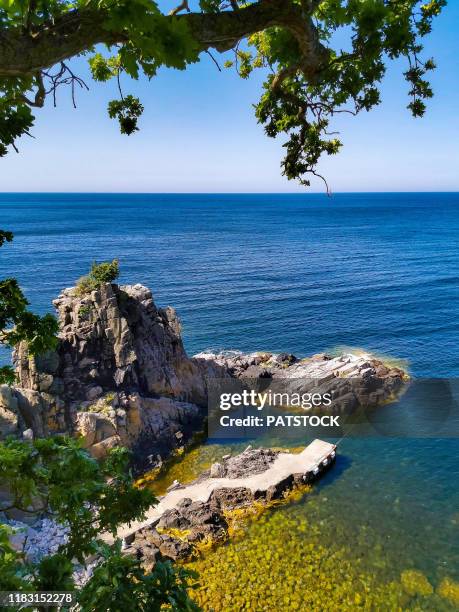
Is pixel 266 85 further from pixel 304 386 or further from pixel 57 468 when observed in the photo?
pixel 304 386

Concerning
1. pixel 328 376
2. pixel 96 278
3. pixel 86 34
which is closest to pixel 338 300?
pixel 328 376

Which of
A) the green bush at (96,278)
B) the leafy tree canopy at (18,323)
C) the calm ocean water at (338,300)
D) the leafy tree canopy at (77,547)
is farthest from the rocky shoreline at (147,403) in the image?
the leafy tree canopy at (18,323)

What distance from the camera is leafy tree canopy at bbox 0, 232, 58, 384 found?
6.58 meters

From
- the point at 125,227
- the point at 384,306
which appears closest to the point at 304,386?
the point at 384,306

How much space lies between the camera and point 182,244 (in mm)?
112938

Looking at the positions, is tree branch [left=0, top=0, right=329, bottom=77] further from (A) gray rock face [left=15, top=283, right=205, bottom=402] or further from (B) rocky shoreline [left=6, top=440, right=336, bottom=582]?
(A) gray rock face [left=15, top=283, right=205, bottom=402]

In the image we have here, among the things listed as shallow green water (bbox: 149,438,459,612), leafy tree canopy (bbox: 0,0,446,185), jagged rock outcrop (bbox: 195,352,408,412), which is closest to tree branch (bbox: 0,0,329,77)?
leafy tree canopy (bbox: 0,0,446,185)

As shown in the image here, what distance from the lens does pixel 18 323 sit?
275 inches

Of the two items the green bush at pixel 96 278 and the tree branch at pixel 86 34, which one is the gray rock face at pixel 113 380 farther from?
the tree branch at pixel 86 34

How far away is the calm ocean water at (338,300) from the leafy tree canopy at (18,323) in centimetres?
1958

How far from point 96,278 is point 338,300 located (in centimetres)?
4023

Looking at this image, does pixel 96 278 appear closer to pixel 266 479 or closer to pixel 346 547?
pixel 266 479

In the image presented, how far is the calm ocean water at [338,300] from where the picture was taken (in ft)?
76.5

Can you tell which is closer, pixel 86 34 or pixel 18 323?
pixel 86 34
